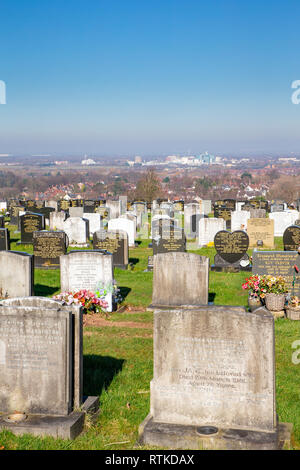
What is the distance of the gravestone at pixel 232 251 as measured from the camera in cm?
1833

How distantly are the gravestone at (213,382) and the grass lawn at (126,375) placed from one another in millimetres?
458

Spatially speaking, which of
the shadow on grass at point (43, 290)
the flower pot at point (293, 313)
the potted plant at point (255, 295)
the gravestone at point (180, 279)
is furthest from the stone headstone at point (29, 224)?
the flower pot at point (293, 313)

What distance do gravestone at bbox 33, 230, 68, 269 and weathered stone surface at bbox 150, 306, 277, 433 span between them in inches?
518

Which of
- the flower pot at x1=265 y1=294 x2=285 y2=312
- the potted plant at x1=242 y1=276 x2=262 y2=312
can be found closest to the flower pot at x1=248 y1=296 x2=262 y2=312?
the potted plant at x1=242 y1=276 x2=262 y2=312

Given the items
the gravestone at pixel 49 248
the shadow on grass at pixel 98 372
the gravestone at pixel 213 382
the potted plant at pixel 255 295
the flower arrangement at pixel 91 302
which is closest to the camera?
the gravestone at pixel 213 382

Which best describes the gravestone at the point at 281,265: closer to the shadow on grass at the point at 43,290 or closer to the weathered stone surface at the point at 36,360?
the shadow on grass at the point at 43,290

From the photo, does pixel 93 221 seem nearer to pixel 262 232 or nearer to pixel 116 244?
pixel 116 244

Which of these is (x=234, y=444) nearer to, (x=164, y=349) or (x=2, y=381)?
(x=164, y=349)

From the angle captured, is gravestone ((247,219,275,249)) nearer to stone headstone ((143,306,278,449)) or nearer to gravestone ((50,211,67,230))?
gravestone ((50,211,67,230))

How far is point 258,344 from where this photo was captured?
18.9ft

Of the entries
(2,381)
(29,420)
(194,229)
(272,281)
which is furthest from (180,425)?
(194,229)

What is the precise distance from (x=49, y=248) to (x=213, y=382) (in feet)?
45.0

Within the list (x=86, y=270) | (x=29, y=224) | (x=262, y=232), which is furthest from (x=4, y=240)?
(x=262, y=232)

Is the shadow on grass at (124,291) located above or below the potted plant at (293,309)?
below
